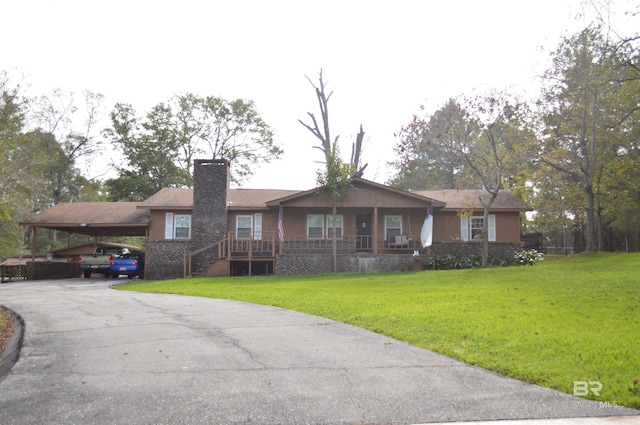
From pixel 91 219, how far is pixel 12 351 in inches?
799

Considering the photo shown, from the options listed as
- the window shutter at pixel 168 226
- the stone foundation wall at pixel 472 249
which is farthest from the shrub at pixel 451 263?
the window shutter at pixel 168 226

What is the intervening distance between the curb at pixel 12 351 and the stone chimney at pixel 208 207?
46.8ft

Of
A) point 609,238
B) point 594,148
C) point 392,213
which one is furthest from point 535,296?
point 609,238

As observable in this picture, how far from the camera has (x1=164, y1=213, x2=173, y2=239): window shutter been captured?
2509 cm

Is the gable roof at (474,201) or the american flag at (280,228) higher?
the gable roof at (474,201)

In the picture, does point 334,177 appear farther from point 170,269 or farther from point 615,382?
point 615,382

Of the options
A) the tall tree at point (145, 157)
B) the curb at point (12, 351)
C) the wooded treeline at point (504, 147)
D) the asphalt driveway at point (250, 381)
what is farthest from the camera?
the tall tree at point (145, 157)

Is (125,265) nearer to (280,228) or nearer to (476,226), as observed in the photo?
(280,228)

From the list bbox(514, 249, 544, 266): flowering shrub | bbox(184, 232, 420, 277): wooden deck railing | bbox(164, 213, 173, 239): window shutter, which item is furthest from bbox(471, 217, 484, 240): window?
bbox(164, 213, 173, 239): window shutter

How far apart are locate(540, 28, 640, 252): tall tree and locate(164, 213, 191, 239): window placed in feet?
60.3

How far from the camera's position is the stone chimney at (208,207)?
2422 cm

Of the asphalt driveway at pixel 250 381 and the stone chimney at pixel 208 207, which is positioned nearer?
the asphalt driveway at pixel 250 381

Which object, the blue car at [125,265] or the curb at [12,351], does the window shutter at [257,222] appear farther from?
the curb at [12,351]

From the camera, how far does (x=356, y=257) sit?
74.6ft
